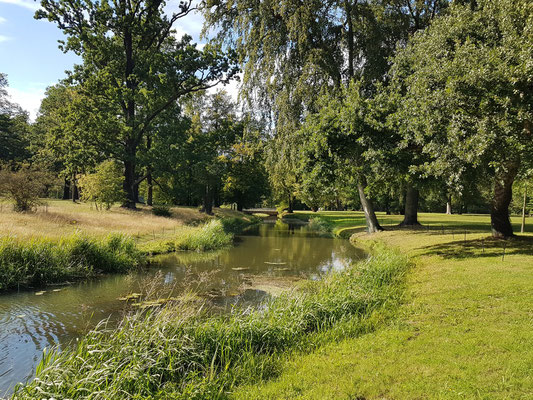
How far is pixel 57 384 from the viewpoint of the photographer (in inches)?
160

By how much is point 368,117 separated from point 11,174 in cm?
1848

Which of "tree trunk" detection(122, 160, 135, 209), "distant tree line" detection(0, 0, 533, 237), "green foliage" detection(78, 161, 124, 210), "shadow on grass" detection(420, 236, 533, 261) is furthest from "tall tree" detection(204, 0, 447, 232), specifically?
"tree trunk" detection(122, 160, 135, 209)

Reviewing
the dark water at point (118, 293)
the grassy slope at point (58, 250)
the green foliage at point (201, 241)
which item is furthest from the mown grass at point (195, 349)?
the green foliage at point (201, 241)

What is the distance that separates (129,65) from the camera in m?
31.3

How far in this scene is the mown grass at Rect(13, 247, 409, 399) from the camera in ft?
14.0

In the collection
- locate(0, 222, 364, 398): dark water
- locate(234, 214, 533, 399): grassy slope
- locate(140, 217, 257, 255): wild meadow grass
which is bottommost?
locate(0, 222, 364, 398): dark water

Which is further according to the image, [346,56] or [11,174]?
[346,56]

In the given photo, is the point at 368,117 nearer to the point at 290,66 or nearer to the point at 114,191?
the point at 290,66

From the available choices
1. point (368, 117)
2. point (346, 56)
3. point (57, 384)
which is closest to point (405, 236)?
point (368, 117)

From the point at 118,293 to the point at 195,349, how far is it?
18.4 feet

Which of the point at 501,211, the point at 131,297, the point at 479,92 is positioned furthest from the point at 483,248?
the point at 131,297

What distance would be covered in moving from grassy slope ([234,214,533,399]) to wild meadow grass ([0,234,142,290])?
8.99 metres

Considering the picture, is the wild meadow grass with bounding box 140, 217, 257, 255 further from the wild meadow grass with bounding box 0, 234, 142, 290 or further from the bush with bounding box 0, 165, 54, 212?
the bush with bounding box 0, 165, 54, 212

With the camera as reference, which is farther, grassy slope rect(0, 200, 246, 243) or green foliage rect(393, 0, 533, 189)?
grassy slope rect(0, 200, 246, 243)
